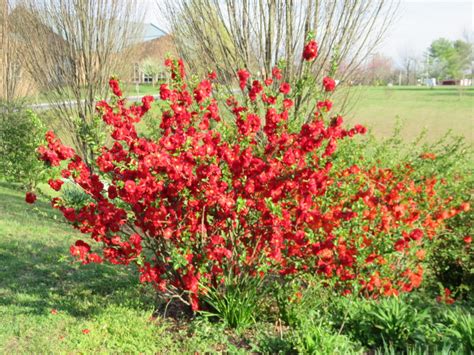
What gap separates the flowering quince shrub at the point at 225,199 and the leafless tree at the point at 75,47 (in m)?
5.10

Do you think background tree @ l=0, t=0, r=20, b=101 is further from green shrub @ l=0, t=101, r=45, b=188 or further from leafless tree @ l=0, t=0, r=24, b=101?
green shrub @ l=0, t=101, r=45, b=188

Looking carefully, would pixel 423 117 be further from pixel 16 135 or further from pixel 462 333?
pixel 462 333

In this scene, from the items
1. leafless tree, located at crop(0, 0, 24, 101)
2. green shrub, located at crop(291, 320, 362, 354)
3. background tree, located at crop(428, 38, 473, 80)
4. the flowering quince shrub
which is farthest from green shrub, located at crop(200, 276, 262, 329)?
background tree, located at crop(428, 38, 473, 80)

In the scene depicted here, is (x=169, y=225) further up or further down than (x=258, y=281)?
further up

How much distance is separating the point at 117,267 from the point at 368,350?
3.74 meters

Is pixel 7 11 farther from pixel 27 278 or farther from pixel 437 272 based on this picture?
pixel 437 272

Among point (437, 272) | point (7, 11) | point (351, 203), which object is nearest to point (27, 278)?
point (351, 203)

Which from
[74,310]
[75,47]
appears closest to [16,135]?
[75,47]

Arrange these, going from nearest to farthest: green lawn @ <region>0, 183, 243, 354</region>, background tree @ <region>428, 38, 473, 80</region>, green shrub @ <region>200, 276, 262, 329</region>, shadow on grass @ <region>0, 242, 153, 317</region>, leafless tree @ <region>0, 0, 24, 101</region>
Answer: green lawn @ <region>0, 183, 243, 354</region>
green shrub @ <region>200, 276, 262, 329</region>
shadow on grass @ <region>0, 242, 153, 317</region>
leafless tree @ <region>0, 0, 24, 101</region>
background tree @ <region>428, 38, 473, 80</region>

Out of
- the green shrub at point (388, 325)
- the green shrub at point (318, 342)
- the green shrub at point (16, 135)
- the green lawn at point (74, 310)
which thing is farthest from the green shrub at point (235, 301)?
the green shrub at point (16, 135)

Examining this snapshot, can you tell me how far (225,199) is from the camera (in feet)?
10.8

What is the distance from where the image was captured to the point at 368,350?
3.49 m

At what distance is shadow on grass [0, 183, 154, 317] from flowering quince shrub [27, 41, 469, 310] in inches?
26.1

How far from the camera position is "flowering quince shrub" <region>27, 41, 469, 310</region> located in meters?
3.34
